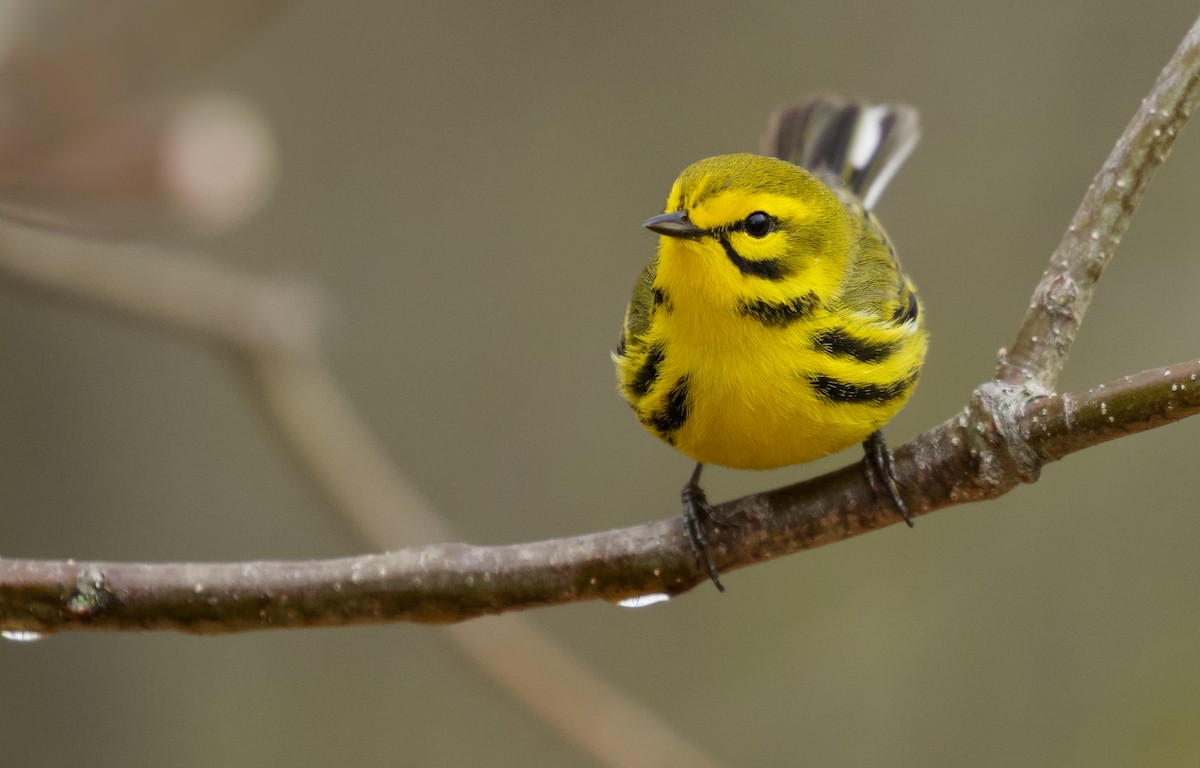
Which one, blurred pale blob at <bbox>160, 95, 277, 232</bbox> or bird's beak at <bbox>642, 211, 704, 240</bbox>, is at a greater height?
→ blurred pale blob at <bbox>160, 95, 277, 232</bbox>

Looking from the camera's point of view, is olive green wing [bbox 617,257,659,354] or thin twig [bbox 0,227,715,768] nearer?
olive green wing [bbox 617,257,659,354]

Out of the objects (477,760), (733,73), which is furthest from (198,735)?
(733,73)

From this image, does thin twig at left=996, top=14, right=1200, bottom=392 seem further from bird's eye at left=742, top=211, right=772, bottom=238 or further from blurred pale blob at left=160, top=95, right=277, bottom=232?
blurred pale blob at left=160, top=95, right=277, bottom=232

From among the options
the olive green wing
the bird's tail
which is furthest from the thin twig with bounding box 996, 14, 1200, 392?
the bird's tail

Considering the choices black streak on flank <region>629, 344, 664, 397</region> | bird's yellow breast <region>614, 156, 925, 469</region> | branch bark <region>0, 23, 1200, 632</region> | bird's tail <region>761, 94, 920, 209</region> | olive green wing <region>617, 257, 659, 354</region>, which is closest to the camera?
branch bark <region>0, 23, 1200, 632</region>

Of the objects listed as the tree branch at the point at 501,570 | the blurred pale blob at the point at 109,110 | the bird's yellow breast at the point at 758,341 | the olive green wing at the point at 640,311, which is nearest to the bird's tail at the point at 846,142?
the olive green wing at the point at 640,311

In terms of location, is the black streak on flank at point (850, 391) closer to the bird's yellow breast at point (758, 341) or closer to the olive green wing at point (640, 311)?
the bird's yellow breast at point (758, 341)
